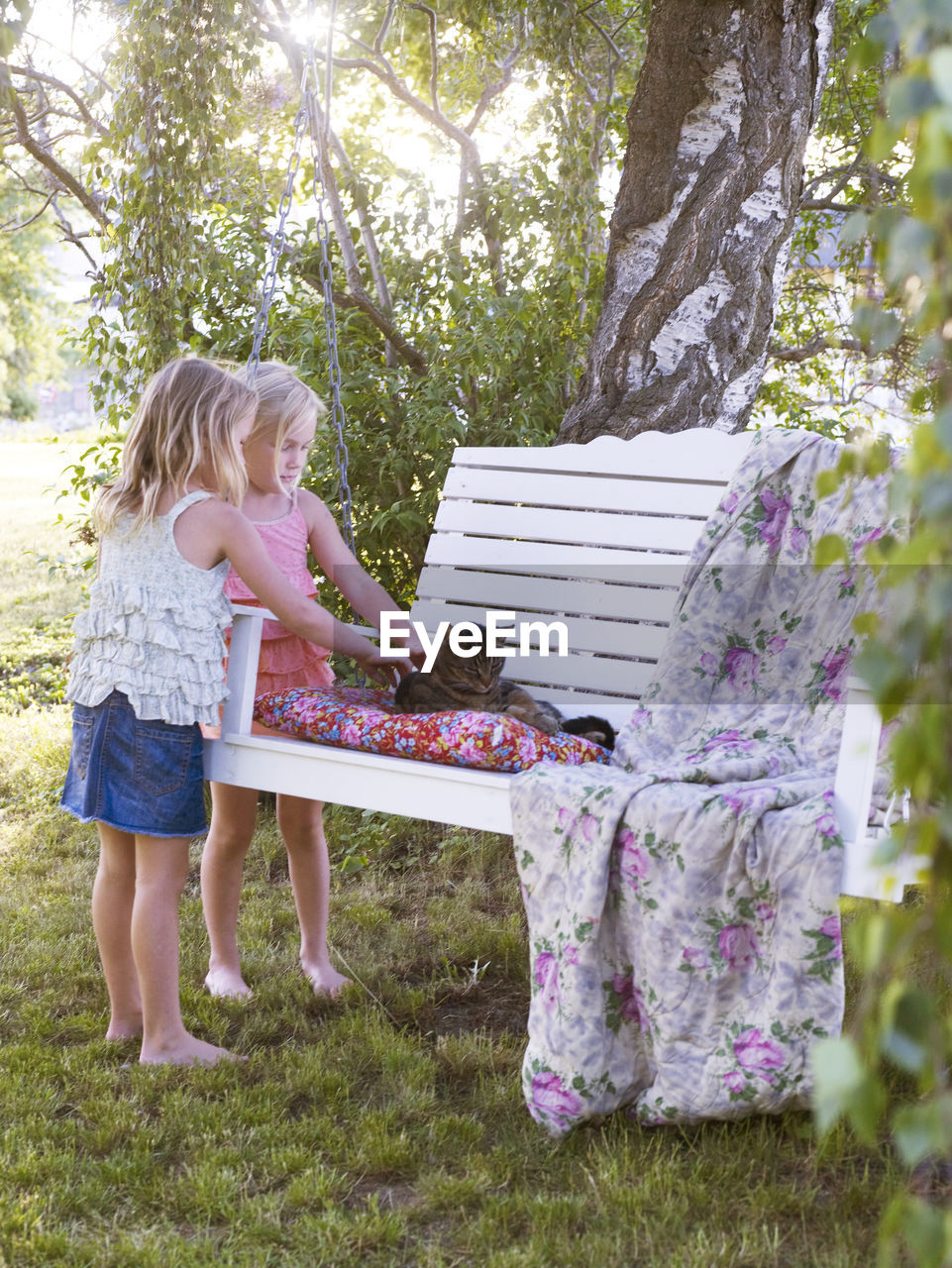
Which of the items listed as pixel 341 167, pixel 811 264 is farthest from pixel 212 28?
pixel 811 264

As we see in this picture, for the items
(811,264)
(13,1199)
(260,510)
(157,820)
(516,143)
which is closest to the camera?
(13,1199)

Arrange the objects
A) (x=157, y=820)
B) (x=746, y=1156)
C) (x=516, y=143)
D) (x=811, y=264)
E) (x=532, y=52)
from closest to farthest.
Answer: (x=746, y=1156) < (x=157, y=820) < (x=532, y=52) < (x=516, y=143) < (x=811, y=264)

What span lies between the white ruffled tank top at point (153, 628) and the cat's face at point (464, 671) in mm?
595

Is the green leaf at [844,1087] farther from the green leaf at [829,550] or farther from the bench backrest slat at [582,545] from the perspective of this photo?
the bench backrest slat at [582,545]

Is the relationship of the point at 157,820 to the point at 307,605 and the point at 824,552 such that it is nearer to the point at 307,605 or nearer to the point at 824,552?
the point at 307,605

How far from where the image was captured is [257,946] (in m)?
2.96

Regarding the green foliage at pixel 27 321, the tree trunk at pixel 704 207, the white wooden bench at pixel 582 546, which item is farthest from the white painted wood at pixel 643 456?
the green foliage at pixel 27 321


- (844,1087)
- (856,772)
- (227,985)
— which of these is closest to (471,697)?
(227,985)

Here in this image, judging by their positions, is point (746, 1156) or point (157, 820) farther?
point (157, 820)

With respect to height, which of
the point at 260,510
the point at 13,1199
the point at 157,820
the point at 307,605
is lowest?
the point at 13,1199

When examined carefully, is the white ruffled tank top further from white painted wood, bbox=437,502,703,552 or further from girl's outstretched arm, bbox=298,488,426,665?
white painted wood, bbox=437,502,703,552

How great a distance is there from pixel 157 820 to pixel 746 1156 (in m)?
1.22

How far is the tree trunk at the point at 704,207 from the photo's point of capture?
3.20 m

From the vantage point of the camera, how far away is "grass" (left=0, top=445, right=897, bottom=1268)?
178cm
